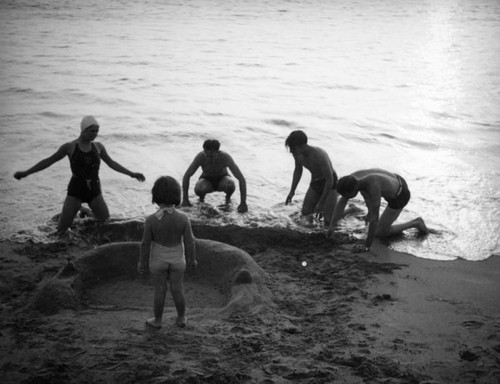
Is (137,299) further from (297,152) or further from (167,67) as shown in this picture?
(167,67)

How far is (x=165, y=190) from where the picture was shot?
4.18 meters

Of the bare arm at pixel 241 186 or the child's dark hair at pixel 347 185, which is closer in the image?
the child's dark hair at pixel 347 185

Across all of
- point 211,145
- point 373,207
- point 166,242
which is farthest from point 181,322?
point 211,145

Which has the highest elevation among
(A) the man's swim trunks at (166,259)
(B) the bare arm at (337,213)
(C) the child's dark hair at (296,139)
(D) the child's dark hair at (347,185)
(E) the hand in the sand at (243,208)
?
(C) the child's dark hair at (296,139)

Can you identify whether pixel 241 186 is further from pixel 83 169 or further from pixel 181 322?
pixel 181 322

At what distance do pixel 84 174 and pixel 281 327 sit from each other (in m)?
3.13

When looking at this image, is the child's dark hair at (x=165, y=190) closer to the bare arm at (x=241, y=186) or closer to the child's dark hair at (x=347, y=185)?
the child's dark hair at (x=347, y=185)

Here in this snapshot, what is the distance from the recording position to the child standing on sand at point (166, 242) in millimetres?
4227

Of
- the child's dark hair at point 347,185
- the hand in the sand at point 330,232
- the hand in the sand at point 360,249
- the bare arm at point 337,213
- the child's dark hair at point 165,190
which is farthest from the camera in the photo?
the hand in the sand at point 330,232

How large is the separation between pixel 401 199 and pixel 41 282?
415 cm

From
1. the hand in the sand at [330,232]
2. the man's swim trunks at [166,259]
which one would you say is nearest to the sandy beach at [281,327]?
the hand in the sand at [330,232]

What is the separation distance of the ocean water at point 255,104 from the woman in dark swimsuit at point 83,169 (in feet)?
1.99

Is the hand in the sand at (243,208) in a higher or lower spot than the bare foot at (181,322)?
lower

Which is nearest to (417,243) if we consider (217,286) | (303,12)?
(217,286)
